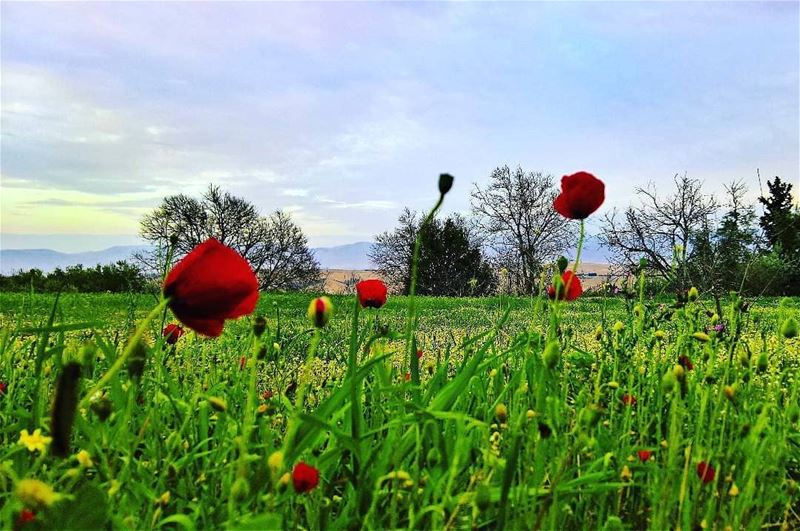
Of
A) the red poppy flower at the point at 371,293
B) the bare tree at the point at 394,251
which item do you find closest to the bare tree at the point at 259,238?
the bare tree at the point at 394,251

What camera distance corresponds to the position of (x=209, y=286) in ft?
4.06

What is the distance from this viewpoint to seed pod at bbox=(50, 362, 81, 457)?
31.3 inches

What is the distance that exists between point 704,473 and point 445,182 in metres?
0.95

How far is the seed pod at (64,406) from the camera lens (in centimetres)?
80

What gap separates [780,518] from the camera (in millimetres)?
1915

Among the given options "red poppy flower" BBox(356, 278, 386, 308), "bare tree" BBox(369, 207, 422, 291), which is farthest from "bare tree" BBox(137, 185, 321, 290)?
"red poppy flower" BBox(356, 278, 386, 308)

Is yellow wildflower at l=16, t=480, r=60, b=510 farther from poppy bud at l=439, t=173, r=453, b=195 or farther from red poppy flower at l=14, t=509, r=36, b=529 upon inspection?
poppy bud at l=439, t=173, r=453, b=195

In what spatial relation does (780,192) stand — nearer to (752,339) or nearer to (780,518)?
(752,339)

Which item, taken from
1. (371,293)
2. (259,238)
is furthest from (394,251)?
(371,293)

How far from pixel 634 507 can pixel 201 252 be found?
4.58 feet

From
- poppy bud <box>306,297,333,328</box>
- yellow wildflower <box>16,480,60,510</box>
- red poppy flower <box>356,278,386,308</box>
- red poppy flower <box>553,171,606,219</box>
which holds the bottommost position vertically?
yellow wildflower <box>16,480,60,510</box>

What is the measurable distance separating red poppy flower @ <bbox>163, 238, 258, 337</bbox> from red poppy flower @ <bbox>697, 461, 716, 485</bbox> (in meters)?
1.12

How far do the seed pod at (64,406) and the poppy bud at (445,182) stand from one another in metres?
0.69

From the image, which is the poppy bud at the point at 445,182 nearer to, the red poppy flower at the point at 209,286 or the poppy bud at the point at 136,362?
the red poppy flower at the point at 209,286
